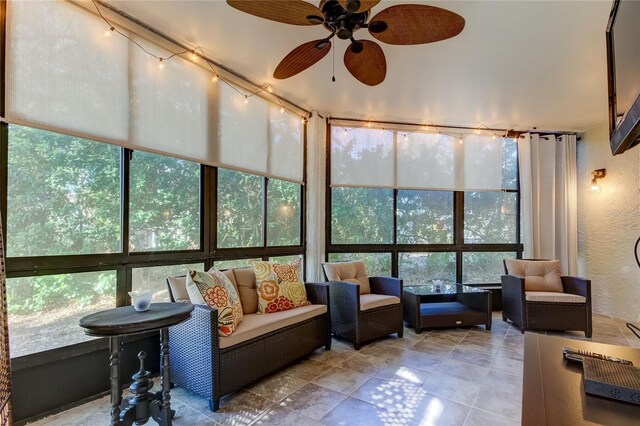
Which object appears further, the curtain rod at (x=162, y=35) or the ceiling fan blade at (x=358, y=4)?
the curtain rod at (x=162, y=35)

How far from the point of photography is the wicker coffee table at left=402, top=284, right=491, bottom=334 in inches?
151

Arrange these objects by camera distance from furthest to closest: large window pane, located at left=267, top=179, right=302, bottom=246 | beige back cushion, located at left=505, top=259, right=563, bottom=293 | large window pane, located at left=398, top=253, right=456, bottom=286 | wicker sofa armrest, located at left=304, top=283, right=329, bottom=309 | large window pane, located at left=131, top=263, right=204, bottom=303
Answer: large window pane, located at left=398, top=253, right=456, bottom=286 → beige back cushion, located at left=505, top=259, right=563, bottom=293 → large window pane, located at left=267, top=179, right=302, bottom=246 → wicker sofa armrest, located at left=304, top=283, right=329, bottom=309 → large window pane, located at left=131, top=263, right=204, bottom=303

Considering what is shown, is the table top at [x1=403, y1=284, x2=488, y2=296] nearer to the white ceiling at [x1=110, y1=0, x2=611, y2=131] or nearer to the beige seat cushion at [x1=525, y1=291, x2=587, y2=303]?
the beige seat cushion at [x1=525, y1=291, x2=587, y2=303]

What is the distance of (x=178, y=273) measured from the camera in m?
2.90

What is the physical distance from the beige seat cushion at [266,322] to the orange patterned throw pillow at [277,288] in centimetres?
7

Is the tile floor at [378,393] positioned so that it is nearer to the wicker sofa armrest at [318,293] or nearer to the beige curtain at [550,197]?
the wicker sofa armrest at [318,293]

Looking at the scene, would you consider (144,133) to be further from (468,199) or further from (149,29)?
(468,199)

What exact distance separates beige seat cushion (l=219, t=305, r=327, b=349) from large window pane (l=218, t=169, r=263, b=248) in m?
0.98

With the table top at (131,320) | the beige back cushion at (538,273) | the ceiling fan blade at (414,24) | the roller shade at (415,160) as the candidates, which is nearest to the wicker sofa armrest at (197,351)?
the table top at (131,320)

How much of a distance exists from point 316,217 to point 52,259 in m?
2.74

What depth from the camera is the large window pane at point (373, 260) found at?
4531 mm

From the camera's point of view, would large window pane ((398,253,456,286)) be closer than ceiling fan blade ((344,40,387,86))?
No

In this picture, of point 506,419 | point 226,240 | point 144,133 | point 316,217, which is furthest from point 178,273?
point 506,419

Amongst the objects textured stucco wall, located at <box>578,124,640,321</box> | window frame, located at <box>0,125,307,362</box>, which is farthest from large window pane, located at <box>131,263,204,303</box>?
textured stucco wall, located at <box>578,124,640,321</box>
